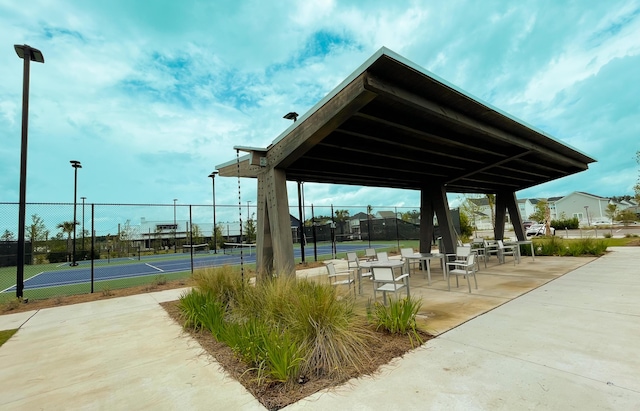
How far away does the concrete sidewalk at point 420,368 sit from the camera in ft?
8.09

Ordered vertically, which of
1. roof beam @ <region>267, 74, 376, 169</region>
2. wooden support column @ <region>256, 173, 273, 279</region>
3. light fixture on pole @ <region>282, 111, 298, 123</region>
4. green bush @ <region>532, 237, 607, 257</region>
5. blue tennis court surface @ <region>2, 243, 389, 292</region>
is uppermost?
light fixture on pole @ <region>282, 111, 298, 123</region>

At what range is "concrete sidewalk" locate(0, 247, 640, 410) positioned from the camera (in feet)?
8.09

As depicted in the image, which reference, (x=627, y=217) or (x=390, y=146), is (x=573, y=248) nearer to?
(x=390, y=146)

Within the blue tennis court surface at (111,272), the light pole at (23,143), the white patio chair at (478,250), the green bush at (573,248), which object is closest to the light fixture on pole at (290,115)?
the blue tennis court surface at (111,272)

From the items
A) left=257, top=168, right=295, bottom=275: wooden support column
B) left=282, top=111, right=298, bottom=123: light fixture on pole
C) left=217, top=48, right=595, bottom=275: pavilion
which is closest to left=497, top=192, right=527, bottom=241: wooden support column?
left=217, top=48, right=595, bottom=275: pavilion

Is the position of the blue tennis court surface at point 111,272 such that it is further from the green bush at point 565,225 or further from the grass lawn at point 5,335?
the green bush at point 565,225

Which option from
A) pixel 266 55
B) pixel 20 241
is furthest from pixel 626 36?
pixel 20 241

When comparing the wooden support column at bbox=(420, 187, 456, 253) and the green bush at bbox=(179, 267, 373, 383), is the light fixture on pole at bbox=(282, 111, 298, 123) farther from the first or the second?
the green bush at bbox=(179, 267, 373, 383)

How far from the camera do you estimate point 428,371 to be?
294 centimetres

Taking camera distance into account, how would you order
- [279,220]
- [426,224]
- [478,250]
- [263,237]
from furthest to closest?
[478,250]
[426,224]
[263,237]
[279,220]

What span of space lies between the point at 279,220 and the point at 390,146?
3.21 meters

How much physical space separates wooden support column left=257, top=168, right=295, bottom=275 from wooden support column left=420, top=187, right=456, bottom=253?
6281mm

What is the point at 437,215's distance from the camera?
10188mm

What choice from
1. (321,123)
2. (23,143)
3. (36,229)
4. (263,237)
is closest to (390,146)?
(321,123)
